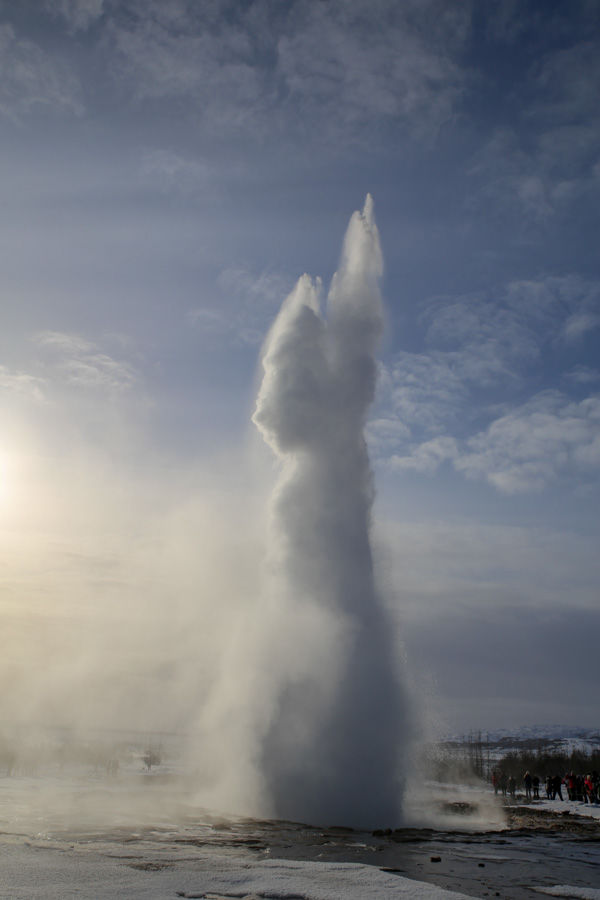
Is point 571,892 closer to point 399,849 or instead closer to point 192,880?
point 399,849

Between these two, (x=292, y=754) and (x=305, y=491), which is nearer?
(x=292, y=754)

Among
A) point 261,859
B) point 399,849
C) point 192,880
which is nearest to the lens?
point 192,880

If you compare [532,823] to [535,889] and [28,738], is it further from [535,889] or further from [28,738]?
[28,738]

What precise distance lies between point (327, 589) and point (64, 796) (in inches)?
592

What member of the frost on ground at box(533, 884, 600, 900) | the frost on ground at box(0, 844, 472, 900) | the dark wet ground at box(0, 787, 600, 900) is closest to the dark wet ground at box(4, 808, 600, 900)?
the dark wet ground at box(0, 787, 600, 900)

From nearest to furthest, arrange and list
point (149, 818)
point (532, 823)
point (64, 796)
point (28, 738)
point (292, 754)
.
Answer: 1. point (149, 818)
2. point (292, 754)
3. point (532, 823)
4. point (64, 796)
5. point (28, 738)

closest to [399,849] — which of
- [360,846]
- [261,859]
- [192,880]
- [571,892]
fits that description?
[360,846]

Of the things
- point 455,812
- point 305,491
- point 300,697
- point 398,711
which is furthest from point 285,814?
point 305,491

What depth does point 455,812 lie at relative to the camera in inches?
1013

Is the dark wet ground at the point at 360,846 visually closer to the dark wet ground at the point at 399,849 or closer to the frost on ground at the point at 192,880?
the dark wet ground at the point at 399,849

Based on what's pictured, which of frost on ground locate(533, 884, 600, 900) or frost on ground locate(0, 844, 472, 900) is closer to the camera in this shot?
frost on ground locate(0, 844, 472, 900)

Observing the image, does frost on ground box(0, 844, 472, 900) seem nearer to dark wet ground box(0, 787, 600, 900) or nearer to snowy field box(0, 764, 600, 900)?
snowy field box(0, 764, 600, 900)

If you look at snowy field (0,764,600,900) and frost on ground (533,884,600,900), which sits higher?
frost on ground (533,884,600,900)

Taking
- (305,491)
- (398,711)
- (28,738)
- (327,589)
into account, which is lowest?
(28,738)
